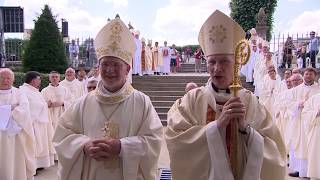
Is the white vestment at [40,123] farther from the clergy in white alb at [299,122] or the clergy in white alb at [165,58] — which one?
the clergy in white alb at [165,58]

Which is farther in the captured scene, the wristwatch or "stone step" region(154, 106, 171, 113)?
"stone step" region(154, 106, 171, 113)

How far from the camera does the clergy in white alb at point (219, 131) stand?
10.4 ft

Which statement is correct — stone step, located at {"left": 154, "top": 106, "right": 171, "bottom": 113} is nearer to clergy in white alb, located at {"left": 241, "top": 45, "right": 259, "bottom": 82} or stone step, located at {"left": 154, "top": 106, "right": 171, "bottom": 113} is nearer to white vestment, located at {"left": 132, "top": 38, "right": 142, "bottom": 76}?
clergy in white alb, located at {"left": 241, "top": 45, "right": 259, "bottom": 82}

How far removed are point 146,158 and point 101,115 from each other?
1.86 feet

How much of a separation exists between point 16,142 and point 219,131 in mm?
4816

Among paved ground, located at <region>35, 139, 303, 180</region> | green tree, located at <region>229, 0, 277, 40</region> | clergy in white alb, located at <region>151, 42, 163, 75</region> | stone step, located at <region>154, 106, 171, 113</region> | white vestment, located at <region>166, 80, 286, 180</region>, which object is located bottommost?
paved ground, located at <region>35, 139, 303, 180</region>

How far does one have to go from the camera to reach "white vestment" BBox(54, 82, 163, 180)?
368cm

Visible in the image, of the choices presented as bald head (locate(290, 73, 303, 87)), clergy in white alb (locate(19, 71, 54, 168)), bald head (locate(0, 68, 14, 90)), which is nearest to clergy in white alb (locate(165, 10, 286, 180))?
bald head (locate(0, 68, 14, 90))

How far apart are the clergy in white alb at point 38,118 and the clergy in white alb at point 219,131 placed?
18.9ft

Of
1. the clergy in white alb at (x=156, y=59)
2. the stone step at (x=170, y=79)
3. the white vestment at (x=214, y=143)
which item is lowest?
the white vestment at (x=214, y=143)

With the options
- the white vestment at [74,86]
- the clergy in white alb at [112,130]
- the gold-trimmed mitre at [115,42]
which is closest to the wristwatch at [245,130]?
the clergy in white alb at [112,130]

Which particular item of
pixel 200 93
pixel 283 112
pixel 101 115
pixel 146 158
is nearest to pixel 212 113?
pixel 200 93

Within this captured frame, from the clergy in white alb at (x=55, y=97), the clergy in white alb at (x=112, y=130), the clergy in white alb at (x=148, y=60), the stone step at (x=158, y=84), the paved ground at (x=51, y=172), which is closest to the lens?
the clergy in white alb at (x=112, y=130)

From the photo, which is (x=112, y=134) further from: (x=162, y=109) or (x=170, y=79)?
(x=170, y=79)
